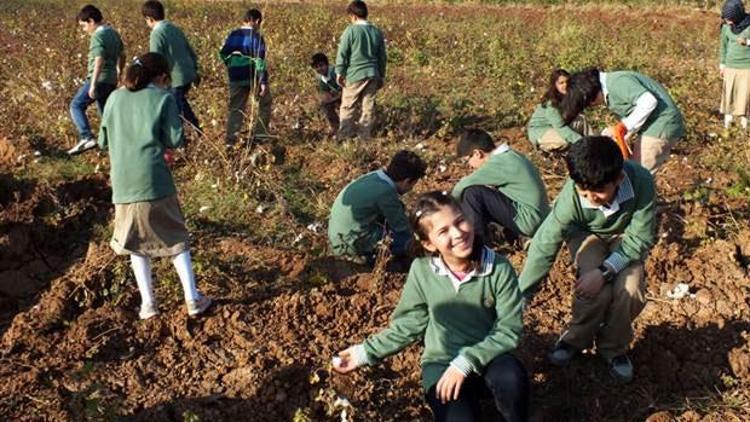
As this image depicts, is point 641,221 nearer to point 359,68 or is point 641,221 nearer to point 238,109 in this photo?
point 359,68

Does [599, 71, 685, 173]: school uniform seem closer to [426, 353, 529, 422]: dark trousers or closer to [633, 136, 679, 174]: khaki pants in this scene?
[633, 136, 679, 174]: khaki pants

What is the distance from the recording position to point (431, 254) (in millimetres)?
2977

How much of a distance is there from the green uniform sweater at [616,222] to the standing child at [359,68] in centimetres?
390

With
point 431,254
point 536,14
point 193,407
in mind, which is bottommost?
point 536,14

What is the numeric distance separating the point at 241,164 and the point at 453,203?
11.0 ft

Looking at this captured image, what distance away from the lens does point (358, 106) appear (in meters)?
7.23

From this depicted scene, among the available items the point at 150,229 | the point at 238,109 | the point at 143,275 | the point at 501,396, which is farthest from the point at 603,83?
the point at 238,109

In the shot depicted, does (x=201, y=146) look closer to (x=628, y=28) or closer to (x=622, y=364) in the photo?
(x=622, y=364)

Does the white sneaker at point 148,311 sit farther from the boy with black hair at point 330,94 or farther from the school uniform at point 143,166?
the boy with black hair at point 330,94

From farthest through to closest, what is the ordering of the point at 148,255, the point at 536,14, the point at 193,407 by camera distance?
1. the point at 536,14
2. the point at 148,255
3. the point at 193,407

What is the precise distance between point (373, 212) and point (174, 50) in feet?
9.39

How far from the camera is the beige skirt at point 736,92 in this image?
6922mm

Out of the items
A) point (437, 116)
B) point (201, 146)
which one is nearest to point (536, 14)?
point (437, 116)

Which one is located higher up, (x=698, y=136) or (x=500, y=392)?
(x=500, y=392)
